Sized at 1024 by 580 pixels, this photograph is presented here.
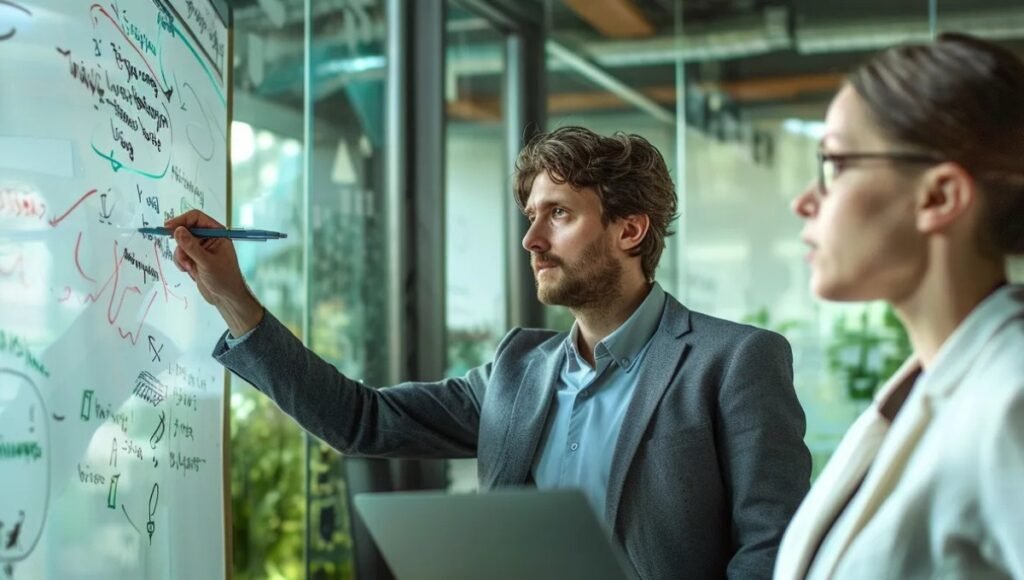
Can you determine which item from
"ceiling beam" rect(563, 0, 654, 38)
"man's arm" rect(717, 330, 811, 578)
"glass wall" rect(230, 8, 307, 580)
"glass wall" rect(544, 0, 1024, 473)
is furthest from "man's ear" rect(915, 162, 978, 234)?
"ceiling beam" rect(563, 0, 654, 38)

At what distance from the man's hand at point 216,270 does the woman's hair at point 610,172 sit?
0.64 meters

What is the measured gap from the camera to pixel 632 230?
2.38 m

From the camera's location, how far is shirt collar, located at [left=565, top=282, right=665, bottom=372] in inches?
89.3

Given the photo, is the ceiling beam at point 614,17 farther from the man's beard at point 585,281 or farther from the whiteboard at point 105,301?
the whiteboard at point 105,301

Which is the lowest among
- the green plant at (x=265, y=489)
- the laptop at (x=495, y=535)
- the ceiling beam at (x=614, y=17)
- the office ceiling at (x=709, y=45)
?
the green plant at (x=265, y=489)

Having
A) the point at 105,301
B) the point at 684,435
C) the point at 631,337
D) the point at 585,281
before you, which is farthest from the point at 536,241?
the point at 105,301

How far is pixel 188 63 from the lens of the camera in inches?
79.3

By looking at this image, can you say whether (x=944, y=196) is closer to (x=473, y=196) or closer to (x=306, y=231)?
(x=306, y=231)

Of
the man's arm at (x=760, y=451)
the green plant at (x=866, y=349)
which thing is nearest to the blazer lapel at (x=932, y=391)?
the man's arm at (x=760, y=451)

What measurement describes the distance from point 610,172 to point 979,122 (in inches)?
45.0

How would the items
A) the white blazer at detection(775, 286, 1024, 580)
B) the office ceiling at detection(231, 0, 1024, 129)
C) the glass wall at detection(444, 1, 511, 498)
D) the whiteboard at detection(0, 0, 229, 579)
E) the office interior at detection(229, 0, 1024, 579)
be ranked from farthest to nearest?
the office ceiling at detection(231, 0, 1024, 129) < the glass wall at detection(444, 1, 511, 498) < the office interior at detection(229, 0, 1024, 579) < the whiteboard at detection(0, 0, 229, 579) < the white blazer at detection(775, 286, 1024, 580)

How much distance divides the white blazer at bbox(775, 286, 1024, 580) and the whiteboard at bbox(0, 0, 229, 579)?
0.93 m

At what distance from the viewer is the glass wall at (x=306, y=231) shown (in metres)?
3.26

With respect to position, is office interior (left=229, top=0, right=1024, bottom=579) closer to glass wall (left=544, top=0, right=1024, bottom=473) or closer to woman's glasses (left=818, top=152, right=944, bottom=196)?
glass wall (left=544, top=0, right=1024, bottom=473)
